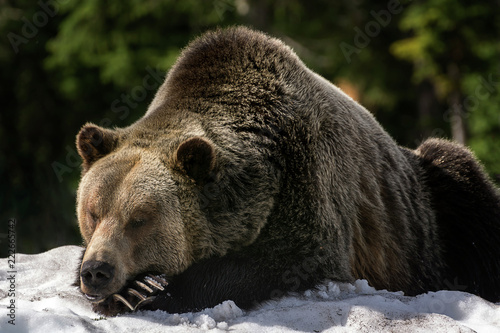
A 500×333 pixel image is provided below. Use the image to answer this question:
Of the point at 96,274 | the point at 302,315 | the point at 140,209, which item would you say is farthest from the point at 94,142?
the point at 302,315

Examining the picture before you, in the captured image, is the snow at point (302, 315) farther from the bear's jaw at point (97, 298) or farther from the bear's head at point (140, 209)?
the bear's head at point (140, 209)

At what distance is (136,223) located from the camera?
423 cm

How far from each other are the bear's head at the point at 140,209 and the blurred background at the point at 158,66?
26.6ft

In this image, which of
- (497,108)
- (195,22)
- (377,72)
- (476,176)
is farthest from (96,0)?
(476,176)

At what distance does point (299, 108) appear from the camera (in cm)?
496

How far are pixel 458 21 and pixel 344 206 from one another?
1084 cm

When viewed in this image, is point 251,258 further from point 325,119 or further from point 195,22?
point 195,22

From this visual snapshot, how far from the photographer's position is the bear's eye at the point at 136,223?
4215 mm

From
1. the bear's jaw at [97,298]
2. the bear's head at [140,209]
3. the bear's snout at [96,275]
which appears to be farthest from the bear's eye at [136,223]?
the bear's jaw at [97,298]

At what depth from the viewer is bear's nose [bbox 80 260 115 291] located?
3965 millimetres

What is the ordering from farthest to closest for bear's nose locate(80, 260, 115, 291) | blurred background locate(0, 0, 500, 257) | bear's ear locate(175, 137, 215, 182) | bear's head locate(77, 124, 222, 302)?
blurred background locate(0, 0, 500, 257)
bear's ear locate(175, 137, 215, 182)
bear's head locate(77, 124, 222, 302)
bear's nose locate(80, 260, 115, 291)

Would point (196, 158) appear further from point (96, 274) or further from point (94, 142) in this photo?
point (96, 274)

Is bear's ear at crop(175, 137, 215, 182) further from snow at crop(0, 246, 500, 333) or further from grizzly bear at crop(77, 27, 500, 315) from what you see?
snow at crop(0, 246, 500, 333)

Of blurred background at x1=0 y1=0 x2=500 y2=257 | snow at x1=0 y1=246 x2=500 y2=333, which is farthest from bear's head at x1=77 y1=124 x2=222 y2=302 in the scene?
blurred background at x1=0 y1=0 x2=500 y2=257
